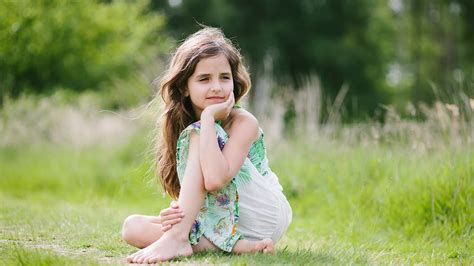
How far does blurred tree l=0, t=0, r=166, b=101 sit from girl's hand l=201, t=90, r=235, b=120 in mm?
5170

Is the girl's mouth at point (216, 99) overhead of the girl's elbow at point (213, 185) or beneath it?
overhead

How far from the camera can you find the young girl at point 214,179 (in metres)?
2.67

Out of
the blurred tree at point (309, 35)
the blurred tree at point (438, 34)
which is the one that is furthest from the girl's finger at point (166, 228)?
the blurred tree at point (309, 35)

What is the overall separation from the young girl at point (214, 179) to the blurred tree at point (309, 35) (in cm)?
1796

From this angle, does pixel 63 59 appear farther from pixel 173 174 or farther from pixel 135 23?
pixel 173 174

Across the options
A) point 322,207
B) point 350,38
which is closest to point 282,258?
point 322,207

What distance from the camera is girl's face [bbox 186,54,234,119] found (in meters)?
2.90

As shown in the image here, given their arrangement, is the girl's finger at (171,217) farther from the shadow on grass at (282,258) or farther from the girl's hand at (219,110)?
the girl's hand at (219,110)

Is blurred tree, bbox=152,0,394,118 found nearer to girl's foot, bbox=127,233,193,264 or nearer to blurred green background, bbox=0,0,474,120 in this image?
blurred green background, bbox=0,0,474,120

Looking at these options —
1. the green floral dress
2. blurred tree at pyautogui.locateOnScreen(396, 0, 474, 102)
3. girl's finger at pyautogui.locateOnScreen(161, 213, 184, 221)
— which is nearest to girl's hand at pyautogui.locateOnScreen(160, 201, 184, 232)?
girl's finger at pyautogui.locateOnScreen(161, 213, 184, 221)

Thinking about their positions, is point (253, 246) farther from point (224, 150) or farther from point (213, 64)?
point (213, 64)

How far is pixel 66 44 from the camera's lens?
31.9 ft

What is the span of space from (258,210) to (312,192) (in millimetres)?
2398

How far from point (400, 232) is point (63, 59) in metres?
7.53
